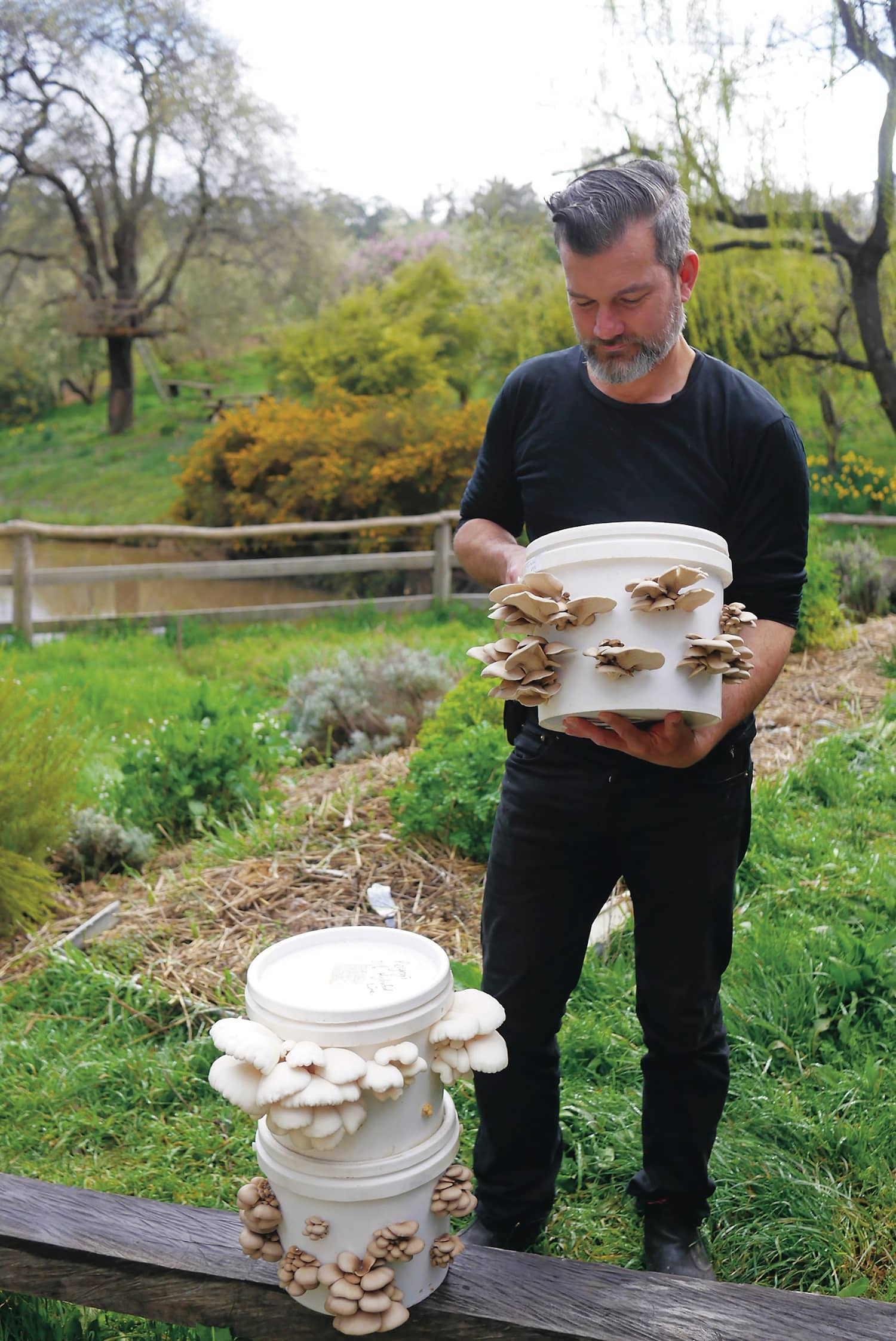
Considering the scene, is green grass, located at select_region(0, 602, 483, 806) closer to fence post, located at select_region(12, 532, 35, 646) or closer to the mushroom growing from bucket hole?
fence post, located at select_region(12, 532, 35, 646)

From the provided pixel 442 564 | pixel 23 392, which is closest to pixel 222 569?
pixel 442 564

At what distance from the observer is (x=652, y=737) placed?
1529 mm

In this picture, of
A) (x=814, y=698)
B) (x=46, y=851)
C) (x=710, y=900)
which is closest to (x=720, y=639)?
(x=710, y=900)

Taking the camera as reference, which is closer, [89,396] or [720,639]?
[720,639]

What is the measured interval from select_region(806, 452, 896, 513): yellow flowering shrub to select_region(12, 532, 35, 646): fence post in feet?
29.5

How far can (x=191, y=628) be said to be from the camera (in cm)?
841

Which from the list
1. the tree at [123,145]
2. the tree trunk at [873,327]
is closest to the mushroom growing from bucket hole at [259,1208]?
the tree trunk at [873,327]

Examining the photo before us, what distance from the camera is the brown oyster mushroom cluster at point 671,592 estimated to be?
1.40m

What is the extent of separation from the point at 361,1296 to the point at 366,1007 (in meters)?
0.41

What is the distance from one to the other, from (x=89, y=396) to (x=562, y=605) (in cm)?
3126

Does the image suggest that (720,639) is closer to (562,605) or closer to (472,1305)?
(562,605)

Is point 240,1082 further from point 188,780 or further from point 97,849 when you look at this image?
point 188,780

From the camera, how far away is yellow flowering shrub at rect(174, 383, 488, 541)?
39.2 feet

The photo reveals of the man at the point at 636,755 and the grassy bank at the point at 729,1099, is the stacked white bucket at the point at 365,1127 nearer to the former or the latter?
the man at the point at 636,755
